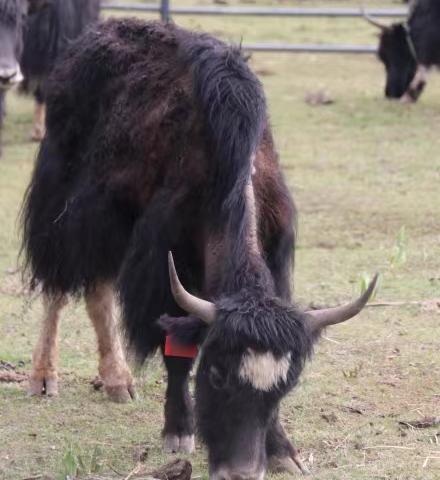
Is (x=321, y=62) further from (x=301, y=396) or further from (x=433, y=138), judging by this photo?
(x=301, y=396)

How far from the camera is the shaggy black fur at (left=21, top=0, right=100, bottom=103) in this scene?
864cm

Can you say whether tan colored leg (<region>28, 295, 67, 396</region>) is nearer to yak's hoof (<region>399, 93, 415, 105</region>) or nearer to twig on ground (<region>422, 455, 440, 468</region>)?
twig on ground (<region>422, 455, 440, 468</region>)

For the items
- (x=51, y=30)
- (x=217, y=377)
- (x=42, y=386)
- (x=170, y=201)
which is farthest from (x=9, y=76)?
(x=217, y=377)

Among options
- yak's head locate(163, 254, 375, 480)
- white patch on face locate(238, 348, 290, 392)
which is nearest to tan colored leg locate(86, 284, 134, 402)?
yak's head locate(163, 254, 375, 480)

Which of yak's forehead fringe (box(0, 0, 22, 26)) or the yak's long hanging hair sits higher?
the yak's long hanging hair

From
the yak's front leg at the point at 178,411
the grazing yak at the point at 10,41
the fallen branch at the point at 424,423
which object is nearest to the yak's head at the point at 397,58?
the grazing yak at the point at 10,41

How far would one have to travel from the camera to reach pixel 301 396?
4324 mm

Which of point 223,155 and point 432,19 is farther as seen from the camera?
point 432,19

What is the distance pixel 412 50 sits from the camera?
34.6ft

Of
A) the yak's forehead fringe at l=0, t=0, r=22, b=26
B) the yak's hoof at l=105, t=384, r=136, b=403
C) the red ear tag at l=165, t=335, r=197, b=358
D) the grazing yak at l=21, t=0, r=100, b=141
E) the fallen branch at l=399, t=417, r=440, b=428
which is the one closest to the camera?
the red ear tag at l=165, t=335, r=197, b=358

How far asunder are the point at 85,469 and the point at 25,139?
19.7 ft

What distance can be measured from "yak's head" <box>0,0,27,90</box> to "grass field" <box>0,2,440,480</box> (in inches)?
28.5

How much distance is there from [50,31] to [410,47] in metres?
3.32

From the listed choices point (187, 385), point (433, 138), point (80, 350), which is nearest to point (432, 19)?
point (433, 138)
